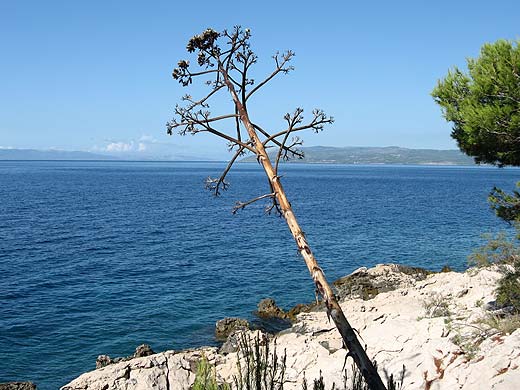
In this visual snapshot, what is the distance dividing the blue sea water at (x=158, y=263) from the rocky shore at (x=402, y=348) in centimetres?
372

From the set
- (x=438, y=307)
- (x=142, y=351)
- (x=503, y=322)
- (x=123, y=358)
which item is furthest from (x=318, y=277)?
(x=142, y=351)

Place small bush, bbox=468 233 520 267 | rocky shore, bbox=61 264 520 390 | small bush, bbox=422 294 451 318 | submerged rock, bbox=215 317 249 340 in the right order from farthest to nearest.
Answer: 1. submerged rock, bbox=215 317 249 340
2. small bush, bbox=422 294 451 318
3. small bush, bbox=468 233 520 267
4. rocky shore, bbox=61 264 520 390

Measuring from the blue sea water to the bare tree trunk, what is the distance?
16861 millimetres

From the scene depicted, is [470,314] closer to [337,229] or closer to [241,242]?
[241,242]

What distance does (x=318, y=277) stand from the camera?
646 cm

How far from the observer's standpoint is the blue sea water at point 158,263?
2391 centimetres

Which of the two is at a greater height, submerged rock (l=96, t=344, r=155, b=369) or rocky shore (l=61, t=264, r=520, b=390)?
rocky shore (l=61, t=264, r=520, b=390)

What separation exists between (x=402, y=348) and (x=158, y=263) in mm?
26992

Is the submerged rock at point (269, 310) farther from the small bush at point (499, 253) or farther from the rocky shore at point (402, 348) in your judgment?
the small bush at point (499, 253)

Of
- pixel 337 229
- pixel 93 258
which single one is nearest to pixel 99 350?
pixel 93 258

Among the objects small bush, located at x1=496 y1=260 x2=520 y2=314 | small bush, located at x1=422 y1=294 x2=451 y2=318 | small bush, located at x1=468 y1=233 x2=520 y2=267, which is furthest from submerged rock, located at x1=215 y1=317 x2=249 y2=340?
small bush, located at x1=496 y1=260 x2=520 y2=314

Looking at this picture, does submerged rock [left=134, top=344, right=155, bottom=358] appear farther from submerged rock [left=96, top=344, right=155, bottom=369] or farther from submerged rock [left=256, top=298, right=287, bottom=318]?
submerged rock [left=256, top=298, right=287, bottom=318]

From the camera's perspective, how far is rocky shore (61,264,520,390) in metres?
12.5

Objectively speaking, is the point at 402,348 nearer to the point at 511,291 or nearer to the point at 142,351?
the point at 511,291
